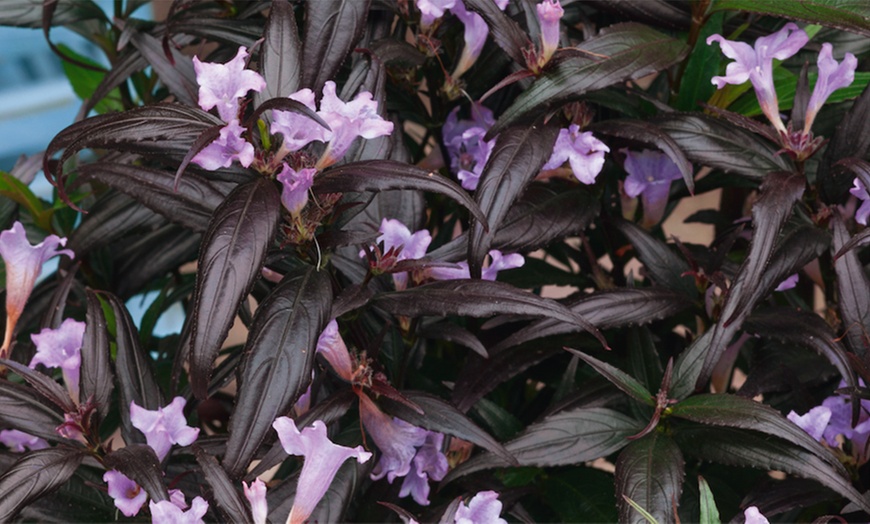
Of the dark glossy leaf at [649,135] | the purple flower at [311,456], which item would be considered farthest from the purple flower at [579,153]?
the purple flower at [311,456]

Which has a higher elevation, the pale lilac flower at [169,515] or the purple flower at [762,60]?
the purple flower at [762,60]

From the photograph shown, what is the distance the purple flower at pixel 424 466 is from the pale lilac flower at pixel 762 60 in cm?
31

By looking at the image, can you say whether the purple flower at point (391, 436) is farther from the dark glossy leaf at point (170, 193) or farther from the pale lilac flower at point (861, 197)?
the pale lilac flower at point (861, 197)

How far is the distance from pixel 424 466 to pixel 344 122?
26 cm

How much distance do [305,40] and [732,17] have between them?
38 centimetres

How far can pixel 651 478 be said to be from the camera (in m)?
0.59

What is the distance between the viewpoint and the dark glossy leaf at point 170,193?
24.7 inches

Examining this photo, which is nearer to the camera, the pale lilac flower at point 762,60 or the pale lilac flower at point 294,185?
the pale lilac flower at point 294,185

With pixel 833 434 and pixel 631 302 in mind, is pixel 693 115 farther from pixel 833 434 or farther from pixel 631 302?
pixel 833 434

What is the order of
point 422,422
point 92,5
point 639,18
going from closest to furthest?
point 422,422 → point 639,18 → point 92,5

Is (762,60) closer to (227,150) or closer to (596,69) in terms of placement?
(596,69)

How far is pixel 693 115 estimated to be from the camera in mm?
703

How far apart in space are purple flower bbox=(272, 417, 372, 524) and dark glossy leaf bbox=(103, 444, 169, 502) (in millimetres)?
83

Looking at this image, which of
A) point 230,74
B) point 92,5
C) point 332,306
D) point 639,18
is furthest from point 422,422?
point 92,5
